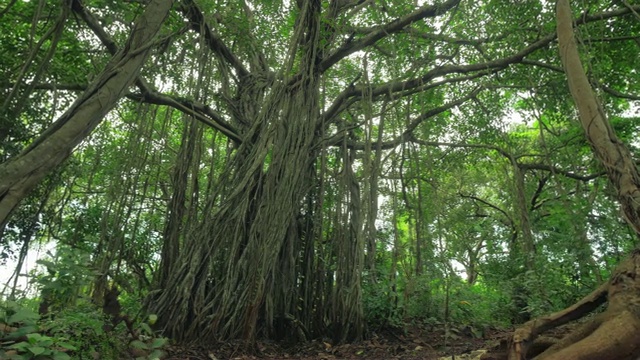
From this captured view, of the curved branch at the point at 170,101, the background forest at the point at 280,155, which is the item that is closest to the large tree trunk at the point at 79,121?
the background forest at the point at 280,155

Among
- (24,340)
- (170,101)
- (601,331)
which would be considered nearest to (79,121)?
(24,340)

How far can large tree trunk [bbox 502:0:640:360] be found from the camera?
1.59 metres

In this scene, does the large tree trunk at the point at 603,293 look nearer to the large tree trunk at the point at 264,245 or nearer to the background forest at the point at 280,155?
the background forest at the point at 280,155

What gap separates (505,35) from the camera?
450 centimetres

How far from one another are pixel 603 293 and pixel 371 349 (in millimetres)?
1884

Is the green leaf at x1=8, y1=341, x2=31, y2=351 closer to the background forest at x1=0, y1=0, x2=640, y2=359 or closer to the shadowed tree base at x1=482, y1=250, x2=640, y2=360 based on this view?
the background forest at x1=0, y1=0, x2=640, y2=359

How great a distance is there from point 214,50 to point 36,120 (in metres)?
1.86

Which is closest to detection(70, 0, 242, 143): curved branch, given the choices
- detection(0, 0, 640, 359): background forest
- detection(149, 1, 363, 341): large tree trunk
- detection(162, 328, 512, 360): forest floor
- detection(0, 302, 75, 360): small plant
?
detection(0, 0, 640, 359): background forest

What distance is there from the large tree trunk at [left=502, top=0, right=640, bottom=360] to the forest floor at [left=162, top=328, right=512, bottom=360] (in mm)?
802

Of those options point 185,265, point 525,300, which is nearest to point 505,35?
point 525,300

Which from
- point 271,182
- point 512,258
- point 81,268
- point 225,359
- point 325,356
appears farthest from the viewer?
point 512,258

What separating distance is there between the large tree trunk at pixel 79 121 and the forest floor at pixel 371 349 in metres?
1.42

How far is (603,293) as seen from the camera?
1.88 metres

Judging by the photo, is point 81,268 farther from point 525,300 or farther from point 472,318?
point 525,300
